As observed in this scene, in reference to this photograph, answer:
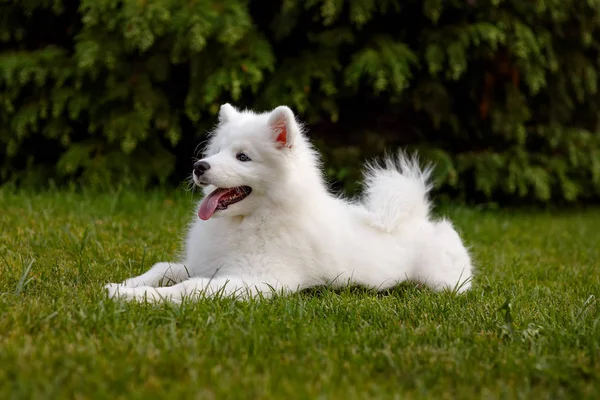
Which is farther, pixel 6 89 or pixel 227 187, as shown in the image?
pixel 6 89

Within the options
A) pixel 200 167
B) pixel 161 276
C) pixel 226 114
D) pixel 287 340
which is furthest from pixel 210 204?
pixel 287 340

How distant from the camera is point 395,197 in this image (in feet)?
13.6

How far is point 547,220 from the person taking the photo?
785cm

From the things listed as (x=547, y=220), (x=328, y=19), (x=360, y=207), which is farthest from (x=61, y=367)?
(x=547, y=220)

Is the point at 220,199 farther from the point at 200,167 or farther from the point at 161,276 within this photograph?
the point at 161,276

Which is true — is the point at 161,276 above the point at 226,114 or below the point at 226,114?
below

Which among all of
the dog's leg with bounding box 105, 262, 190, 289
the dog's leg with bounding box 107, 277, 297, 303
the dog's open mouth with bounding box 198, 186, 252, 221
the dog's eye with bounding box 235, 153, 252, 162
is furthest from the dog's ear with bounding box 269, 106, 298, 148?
the dog's leg with bounding box 105, 262, 190, 289

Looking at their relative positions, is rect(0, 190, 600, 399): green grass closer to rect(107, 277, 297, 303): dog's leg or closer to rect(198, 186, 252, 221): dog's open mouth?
rect(107, 277, 297, 303): dog's leg

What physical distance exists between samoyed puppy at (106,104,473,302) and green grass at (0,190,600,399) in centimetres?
15

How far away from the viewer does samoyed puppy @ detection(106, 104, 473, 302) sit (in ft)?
11.8

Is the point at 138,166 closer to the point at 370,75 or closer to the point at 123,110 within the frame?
the point at 123,110

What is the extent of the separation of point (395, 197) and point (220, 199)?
1.09m

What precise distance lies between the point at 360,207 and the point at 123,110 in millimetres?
3485

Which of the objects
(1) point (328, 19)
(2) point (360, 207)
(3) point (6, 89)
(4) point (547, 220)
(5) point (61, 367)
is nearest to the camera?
(5) point (61, 367)
